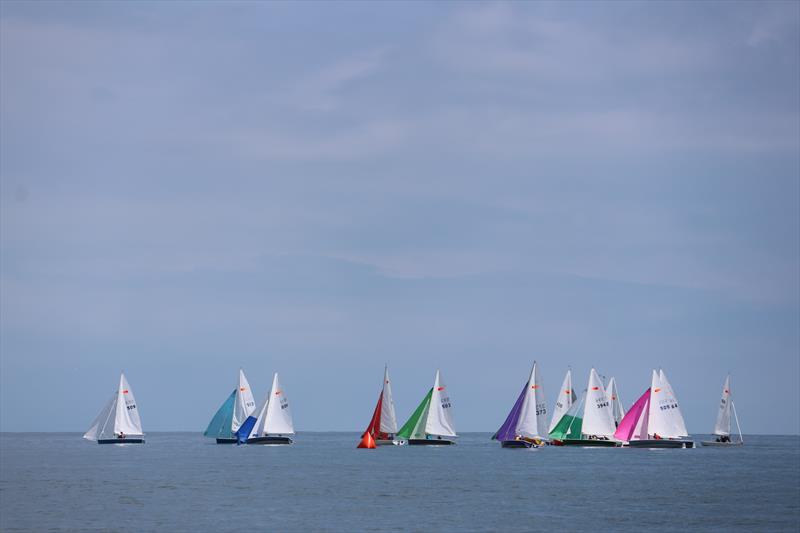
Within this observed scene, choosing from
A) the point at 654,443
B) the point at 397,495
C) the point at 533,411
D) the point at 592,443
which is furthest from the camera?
the point at 592,443

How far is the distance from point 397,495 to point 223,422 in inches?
2814

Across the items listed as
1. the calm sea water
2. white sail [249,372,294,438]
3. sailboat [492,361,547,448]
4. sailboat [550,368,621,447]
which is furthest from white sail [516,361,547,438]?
white sail [249,372,294,438]

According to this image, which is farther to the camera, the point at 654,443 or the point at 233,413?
the point at 233,413

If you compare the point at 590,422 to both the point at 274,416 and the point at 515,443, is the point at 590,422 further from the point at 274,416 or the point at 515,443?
the point at 274,416

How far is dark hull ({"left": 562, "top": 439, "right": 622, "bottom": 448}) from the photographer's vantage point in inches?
5335

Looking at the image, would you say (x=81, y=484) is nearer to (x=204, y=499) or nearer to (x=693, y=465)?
(x=204, y=499)

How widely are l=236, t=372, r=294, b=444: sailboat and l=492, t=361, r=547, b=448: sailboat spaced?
24.9 meters

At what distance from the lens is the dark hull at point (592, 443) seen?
136 metres

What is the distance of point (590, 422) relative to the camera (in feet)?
439

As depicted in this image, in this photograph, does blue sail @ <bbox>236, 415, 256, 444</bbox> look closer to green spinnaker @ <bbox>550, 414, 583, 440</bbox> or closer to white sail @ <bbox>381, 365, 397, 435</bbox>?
white sail @ <bbox>381, 365, 397, 435</bbox>

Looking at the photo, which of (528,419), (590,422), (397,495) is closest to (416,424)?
(528,419)

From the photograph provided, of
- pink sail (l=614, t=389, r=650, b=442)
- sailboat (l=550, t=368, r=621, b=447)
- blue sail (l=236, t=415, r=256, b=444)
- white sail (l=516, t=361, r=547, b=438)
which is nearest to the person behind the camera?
white sail (l=516, t=361, r=547, b=438)

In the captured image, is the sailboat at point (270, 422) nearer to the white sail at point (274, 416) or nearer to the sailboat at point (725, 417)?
the white sail at point (274, 416)

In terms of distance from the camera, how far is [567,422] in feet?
455
